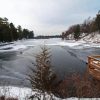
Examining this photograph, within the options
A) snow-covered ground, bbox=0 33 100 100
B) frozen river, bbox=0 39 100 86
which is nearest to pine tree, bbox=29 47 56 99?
snow-covered ground, bbox=0 33 100 100

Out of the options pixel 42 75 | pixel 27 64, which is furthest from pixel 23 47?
pixel 42 75

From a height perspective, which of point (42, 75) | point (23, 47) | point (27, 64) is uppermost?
point (42, 75)

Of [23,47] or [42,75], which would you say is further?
[23,47]

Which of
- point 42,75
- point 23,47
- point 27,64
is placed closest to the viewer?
point 42,75

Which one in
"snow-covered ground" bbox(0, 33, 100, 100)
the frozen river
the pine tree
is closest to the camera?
the pine tree

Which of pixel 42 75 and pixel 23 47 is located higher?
pixel 42 75

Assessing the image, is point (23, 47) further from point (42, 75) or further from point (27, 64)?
point (42, 75)

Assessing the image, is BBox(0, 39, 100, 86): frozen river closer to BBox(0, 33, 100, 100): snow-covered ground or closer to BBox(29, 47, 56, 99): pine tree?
BBox(29, 47, 56, 99): pine tree

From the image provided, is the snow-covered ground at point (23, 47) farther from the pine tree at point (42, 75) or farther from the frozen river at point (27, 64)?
the frozen river at point (27, 64)

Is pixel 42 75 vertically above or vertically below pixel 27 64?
above

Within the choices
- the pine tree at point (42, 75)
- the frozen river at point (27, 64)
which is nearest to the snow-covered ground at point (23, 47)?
the pine tree at point (42, 75)

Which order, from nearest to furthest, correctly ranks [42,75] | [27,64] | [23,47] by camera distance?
[42,75]
[27,64]
[23,47]

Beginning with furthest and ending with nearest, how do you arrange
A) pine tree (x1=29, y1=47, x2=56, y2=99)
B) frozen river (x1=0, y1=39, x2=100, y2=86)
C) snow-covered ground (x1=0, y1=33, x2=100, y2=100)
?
1. frozen river (x1=0, y1=39, x2=100, y2=86)
2. snow-covered ground (x1=0, y1=33, x2=100, y2=100)
3. pine tree (x1=29, y1=47, x2=56, y2=99)

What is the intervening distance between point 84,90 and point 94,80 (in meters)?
4.27
